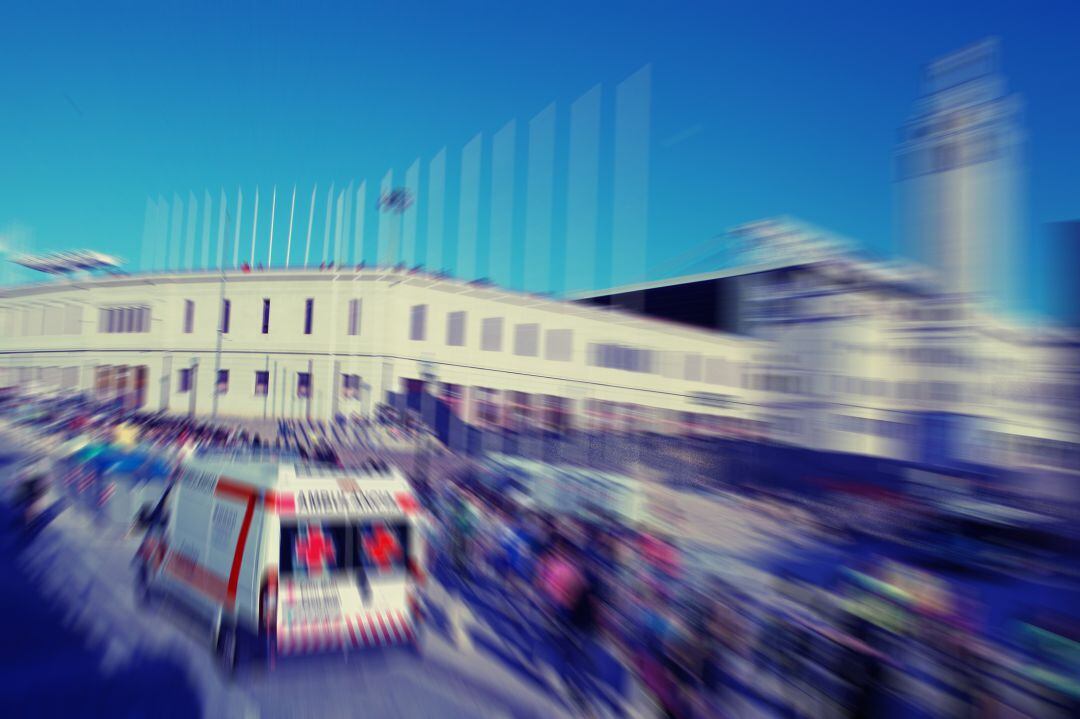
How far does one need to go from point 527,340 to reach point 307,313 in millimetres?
10606

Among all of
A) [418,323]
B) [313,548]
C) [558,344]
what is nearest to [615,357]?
[558,344]

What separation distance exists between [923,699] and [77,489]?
17446 millimetres

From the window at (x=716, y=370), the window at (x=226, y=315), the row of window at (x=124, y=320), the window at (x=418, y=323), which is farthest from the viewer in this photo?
the row of window at (x=124, y=320)

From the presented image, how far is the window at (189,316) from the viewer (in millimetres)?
32594

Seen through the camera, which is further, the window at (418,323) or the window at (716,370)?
the window at (418,323)

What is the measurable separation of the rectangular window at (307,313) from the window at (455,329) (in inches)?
259

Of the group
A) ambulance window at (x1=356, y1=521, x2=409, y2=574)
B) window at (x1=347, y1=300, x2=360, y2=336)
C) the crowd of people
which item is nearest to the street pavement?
the crowd of people

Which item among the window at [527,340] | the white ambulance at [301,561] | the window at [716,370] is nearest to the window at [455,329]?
the window at [527,340]

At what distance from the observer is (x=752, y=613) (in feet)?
33.2

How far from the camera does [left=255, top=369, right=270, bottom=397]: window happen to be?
101ft

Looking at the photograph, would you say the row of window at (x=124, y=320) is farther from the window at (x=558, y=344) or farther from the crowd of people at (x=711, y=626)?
the crowd of people at (x=711, y=626)

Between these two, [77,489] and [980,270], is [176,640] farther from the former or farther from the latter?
[980,270]

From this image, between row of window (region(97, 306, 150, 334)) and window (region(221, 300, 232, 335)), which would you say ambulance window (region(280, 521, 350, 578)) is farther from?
row of window (region(97, 306, 150, 334))

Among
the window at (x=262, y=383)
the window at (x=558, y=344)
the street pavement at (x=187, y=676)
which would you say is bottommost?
the street pavement at (x=187, y=676)
